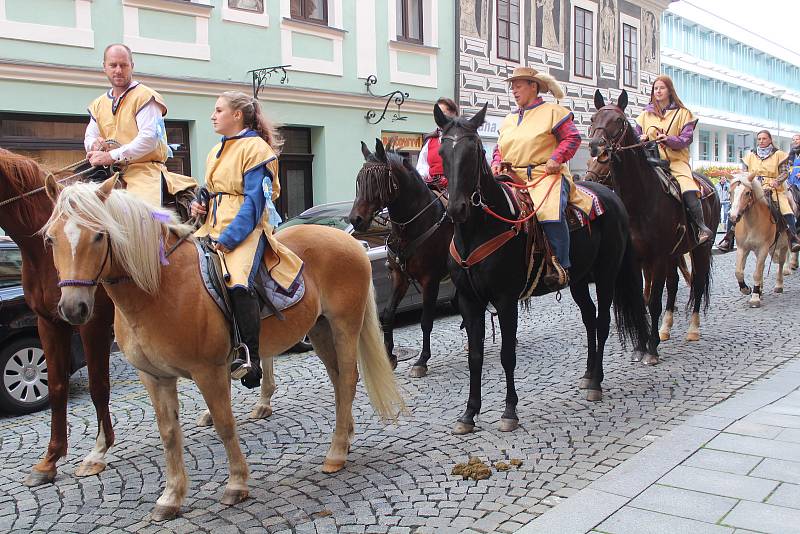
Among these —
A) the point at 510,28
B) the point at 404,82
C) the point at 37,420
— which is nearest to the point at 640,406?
the point at 37,420

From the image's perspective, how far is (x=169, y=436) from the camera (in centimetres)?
421

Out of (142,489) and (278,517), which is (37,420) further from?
(278,517)

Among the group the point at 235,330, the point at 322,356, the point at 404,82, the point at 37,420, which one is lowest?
the point at 37,420

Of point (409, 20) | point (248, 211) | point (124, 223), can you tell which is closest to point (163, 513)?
point (124, 223)

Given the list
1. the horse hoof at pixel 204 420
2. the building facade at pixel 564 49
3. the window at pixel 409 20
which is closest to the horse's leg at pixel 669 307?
the horse hoof at pixel 204 420

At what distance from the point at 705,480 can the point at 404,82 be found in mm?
13305

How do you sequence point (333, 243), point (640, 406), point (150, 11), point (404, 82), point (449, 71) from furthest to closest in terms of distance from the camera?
point (449, 71)
point (404, 82)
point (150, 11)
point (640, 406)
point (333, 243)

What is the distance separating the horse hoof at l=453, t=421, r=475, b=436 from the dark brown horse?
2407 millimetres

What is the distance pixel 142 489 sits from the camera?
456 centimetres

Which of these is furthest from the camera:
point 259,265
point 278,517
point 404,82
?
point 404,82

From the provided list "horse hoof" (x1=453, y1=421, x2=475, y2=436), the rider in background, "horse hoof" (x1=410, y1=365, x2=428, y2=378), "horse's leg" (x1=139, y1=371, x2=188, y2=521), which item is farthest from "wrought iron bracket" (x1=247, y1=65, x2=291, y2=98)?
"horse's leg" (x1=139, y1=371, x2=188, y2=521)

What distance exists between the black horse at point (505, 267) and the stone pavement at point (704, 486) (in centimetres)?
121

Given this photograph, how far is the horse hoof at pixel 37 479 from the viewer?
15.3ft

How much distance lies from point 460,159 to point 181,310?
2.14 metres
